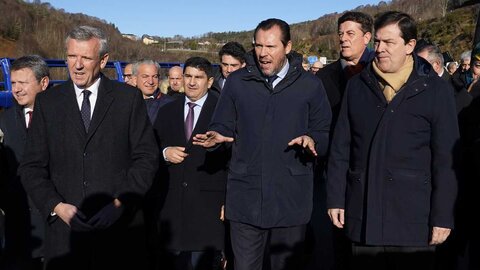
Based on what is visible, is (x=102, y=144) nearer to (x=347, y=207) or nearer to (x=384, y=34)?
(x=347, y=207)

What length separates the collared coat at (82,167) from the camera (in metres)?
3.05

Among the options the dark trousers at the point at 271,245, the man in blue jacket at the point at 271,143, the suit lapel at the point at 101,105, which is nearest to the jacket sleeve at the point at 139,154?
the suit lapel at the point at 101,105

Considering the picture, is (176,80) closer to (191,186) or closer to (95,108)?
(191,186)

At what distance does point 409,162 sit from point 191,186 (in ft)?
5.63

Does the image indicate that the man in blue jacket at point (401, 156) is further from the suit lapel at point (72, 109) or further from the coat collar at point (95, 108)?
the suit lapel at point (72, 109)

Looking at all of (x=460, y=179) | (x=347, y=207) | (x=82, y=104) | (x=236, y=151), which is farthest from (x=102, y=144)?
(x=460, y=179)

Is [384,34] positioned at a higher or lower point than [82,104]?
higher

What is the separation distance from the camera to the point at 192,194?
428 cm

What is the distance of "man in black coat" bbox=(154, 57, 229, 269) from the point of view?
4.28 metres

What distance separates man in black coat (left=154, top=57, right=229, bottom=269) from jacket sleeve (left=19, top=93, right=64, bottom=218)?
1200 millimetres

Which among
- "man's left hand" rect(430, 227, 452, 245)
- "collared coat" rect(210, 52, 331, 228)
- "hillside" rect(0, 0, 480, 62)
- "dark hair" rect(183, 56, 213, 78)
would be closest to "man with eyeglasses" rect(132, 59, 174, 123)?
"dark hair" rect(183, 56, 213, 78)

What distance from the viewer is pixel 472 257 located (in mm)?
3889

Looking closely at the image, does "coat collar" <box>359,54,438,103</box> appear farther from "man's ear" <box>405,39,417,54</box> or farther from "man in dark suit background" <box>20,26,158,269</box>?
"man in dark suit background" <box>20,26,158,269</box>

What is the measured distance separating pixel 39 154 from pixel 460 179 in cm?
240
